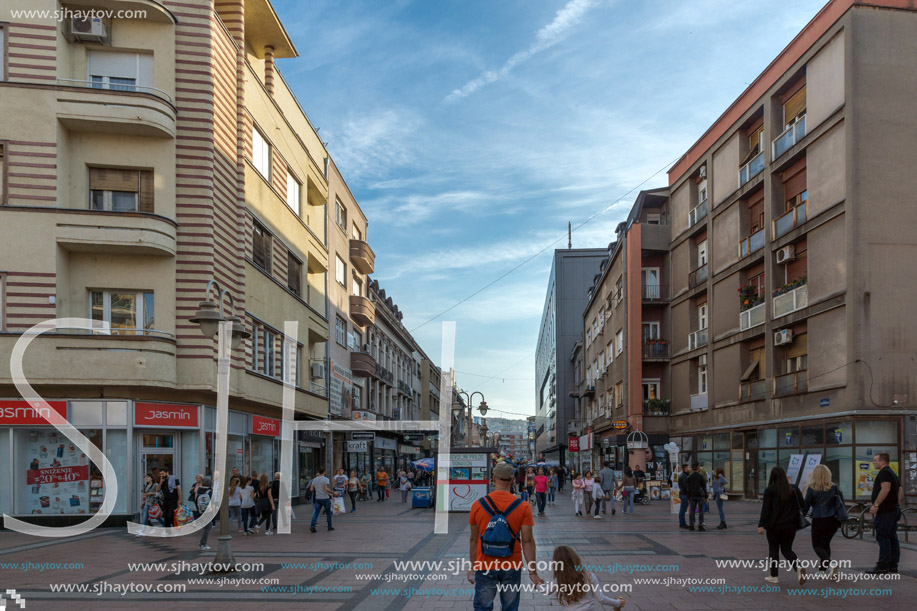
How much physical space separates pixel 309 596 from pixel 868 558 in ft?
30.1

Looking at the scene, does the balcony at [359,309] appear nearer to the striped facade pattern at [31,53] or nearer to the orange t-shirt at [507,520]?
the striped facade pattern at [31,53]

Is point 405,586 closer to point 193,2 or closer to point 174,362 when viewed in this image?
point 174,362

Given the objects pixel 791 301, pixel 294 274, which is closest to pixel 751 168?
pixel 791 301

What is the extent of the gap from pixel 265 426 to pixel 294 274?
6.59 metres

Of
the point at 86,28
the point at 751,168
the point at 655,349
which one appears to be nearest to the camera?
the point at 86,28

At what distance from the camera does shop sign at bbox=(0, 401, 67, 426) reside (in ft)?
67.2

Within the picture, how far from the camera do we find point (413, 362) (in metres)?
77.3

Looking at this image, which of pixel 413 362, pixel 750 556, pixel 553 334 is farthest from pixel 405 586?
pixel 553 334

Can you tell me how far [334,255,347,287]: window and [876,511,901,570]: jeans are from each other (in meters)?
32.0

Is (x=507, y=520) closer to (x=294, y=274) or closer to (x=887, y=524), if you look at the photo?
(x=887, y=524)

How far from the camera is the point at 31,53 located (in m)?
20.8

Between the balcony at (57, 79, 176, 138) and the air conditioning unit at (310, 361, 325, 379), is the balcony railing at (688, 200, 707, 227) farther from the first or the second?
the balcony at (57, 79, 176, 138)

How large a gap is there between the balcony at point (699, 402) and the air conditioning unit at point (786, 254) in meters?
10.1

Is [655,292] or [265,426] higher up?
[655,292]
